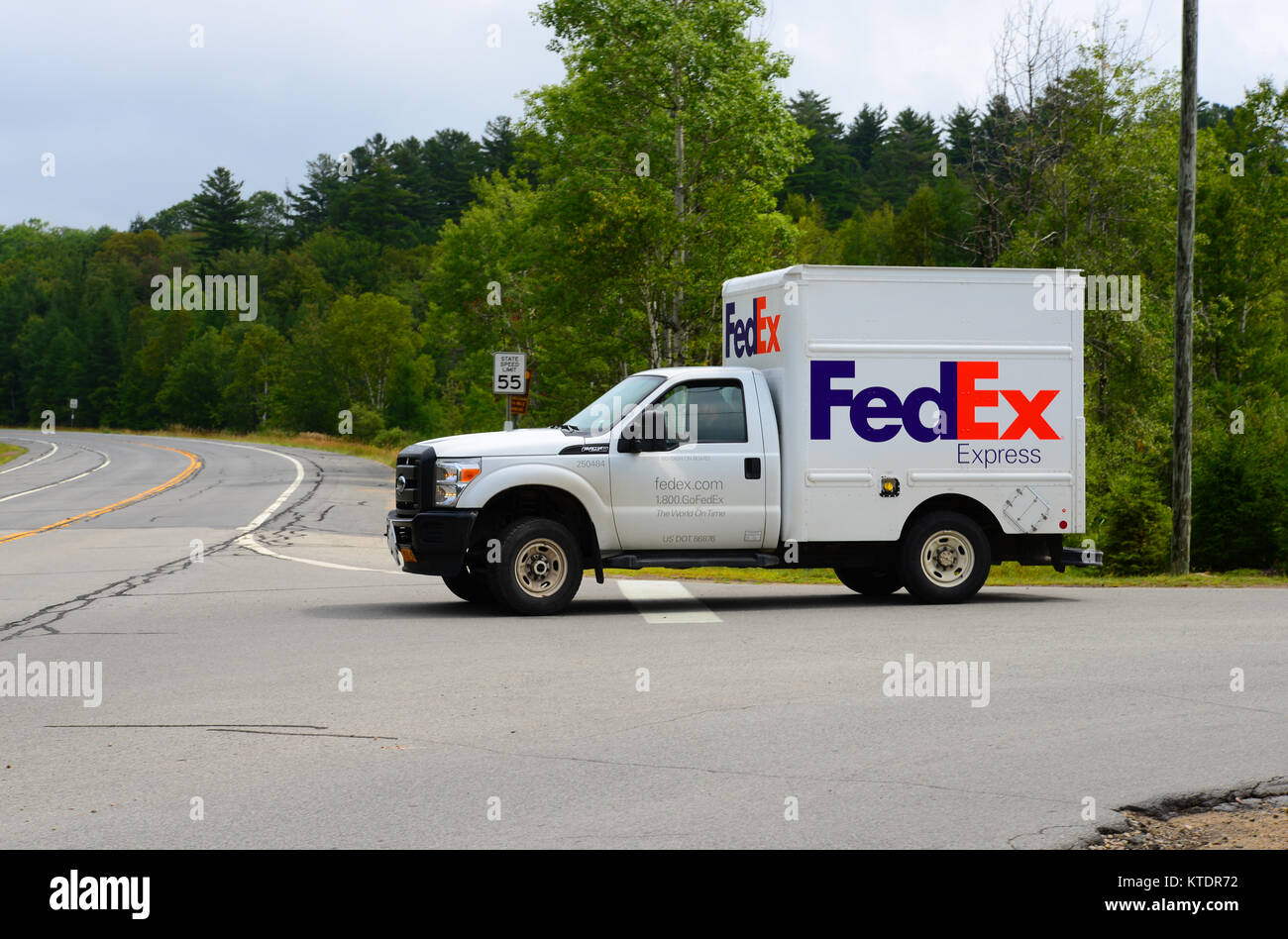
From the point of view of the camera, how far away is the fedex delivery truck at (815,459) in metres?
12.6

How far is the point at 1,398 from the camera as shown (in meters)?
145

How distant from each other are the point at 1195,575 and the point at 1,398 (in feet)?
483

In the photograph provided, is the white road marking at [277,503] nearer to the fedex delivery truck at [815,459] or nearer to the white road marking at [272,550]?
the white road marking at [272,550]

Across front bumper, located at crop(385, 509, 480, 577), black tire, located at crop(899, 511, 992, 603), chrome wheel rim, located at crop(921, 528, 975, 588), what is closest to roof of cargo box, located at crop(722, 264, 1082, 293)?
black tire, located at crop(899, 511, 992, 603)

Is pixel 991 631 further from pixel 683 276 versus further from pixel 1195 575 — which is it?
pixel 683 276

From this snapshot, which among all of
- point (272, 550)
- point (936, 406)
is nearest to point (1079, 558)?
point (936, 406)

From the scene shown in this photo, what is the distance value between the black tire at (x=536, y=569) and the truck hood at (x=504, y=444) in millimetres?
662

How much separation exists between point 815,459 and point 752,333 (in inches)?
67.2

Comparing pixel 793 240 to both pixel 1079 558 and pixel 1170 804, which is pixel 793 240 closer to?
pixel 1079 558

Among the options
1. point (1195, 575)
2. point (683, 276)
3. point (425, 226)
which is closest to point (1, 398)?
point (425, 226)

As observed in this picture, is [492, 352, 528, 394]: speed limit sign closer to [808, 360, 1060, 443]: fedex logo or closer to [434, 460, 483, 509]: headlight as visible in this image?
[808, 360, 1060, 443]: fedex logo

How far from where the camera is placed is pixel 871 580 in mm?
15117

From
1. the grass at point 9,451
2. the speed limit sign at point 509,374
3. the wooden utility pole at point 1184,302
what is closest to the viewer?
the wooden utility pole at point 1184,302

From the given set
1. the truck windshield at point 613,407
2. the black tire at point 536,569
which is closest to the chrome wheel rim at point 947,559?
the truck windshield at point 613,407
